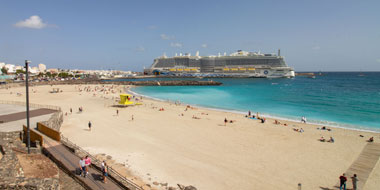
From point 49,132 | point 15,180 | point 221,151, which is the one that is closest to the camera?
point 15,180

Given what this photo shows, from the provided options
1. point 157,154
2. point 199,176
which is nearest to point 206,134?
point 157,154

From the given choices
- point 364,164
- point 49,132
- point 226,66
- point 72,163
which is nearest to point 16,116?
point 49,132

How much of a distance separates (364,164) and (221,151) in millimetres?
6523

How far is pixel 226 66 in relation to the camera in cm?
9156

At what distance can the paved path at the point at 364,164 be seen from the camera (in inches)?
330

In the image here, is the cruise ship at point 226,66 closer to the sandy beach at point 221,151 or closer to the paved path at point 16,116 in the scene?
the sandy beach at point 221,151

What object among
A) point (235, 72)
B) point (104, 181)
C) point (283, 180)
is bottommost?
point (283, 180)

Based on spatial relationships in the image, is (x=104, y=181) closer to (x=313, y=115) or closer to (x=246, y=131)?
(x=246, y=131)

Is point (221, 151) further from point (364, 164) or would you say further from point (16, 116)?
point (16, 116)

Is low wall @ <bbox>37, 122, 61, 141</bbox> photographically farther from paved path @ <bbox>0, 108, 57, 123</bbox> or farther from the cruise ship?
the cruise ship

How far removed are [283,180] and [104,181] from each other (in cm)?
652

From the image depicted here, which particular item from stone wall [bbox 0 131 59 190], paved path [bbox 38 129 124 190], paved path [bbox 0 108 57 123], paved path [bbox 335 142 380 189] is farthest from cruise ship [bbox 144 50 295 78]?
stone wall [bbox 0 131 59 190]

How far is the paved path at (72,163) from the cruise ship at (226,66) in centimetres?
8430

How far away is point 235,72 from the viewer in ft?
295
